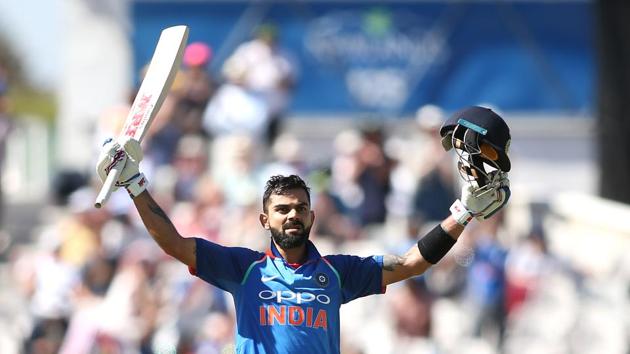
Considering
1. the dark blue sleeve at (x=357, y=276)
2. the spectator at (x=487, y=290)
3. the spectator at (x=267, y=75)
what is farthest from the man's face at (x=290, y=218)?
the spectator at (x=267, y=75)

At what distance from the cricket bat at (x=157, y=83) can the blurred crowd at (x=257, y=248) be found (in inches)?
168

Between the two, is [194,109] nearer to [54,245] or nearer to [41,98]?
[54,245]

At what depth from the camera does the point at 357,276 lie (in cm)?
766

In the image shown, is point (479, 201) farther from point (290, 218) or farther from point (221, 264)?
point (221, 264)

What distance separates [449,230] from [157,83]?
151cm

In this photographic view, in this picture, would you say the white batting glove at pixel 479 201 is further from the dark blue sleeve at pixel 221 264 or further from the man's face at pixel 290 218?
the dark blue sleeve at pixel 221 264

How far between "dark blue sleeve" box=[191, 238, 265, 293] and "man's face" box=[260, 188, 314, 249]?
0.62 feet

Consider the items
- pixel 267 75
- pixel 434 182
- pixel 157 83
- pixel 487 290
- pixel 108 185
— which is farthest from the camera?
pixel 267 75

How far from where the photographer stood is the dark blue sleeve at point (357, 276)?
764 centimetres

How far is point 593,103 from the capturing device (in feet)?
62.3

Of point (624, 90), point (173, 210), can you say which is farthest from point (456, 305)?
point (624, 90)

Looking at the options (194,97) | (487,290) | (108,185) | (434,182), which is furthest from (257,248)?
(108,185)

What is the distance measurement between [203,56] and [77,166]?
3.42 meters

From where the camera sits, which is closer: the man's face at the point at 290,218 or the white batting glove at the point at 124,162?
the white batting glove at the point at 124,162
